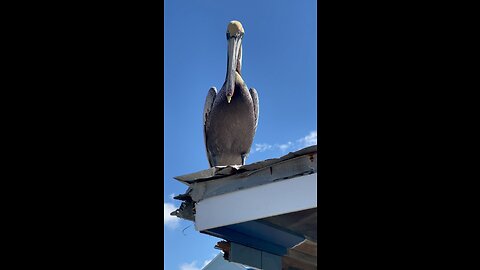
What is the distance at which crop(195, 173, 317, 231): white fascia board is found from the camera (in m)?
4.08

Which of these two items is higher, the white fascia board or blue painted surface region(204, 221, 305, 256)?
the white fascia board

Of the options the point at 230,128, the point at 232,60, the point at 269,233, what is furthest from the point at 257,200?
the point at 232,60

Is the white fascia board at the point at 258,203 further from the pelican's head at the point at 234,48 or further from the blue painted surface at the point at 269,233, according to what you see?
the pelican's head at the point at 234,48

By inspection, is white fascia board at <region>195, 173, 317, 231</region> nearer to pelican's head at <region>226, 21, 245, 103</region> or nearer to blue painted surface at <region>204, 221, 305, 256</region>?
blue painted surface at <region>204, 221, 305, 256</region>

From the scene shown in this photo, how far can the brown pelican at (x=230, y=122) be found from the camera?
7371 mm

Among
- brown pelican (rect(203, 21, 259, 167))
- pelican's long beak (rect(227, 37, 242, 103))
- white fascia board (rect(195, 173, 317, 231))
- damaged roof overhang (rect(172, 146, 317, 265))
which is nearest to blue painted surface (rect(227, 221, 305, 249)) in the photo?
damaged roof overhang (rect(172, 146, 317, 265))

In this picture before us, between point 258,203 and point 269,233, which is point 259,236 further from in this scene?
point 258,203

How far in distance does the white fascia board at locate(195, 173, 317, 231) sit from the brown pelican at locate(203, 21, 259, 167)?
8.95 ft

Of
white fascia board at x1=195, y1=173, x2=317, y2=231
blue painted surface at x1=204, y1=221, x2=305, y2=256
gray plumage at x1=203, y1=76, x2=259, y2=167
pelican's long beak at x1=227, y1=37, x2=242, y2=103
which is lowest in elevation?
blue painted surface at x1=204, y1=221, x2=305, y2=256

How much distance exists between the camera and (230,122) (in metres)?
7.49

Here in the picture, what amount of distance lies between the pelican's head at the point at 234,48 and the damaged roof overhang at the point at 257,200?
9.45 feet

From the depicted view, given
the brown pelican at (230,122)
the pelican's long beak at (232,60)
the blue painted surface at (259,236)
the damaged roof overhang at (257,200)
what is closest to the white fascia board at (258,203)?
the damaged roof overhang at (257,200)

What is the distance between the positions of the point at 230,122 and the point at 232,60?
796mm
